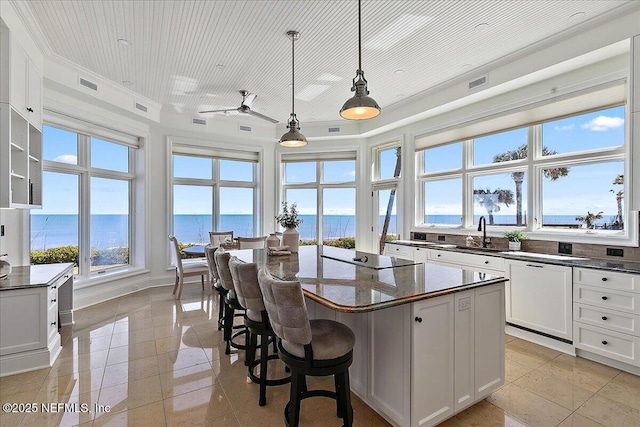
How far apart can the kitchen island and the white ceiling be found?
2.55m

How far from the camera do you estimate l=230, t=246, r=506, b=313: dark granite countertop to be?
1.74m

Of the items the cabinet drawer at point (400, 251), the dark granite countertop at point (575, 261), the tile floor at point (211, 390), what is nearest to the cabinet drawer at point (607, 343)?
the tile floor at point (211, 390)

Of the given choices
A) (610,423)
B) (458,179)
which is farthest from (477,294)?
(458,179)

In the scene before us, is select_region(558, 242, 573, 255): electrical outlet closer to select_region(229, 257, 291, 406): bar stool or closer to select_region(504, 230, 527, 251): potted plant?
select_region(504, 230, 527, 251): potted plant

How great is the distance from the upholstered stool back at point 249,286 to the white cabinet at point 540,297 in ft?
9.48

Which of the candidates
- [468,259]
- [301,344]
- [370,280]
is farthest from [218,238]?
[301,344]

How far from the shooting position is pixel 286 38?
11.6 feet

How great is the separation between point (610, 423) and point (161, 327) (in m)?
4.27

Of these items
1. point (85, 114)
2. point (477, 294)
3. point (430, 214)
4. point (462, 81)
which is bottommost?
point (477, 294)

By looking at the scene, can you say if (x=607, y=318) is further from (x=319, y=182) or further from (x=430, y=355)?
(x=319, y=182)

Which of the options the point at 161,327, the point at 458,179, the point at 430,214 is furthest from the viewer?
the point at 430,214

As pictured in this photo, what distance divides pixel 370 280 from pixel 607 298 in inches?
92.3

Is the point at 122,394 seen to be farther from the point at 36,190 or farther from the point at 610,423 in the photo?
the point at 610,423

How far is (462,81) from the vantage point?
4488mm
